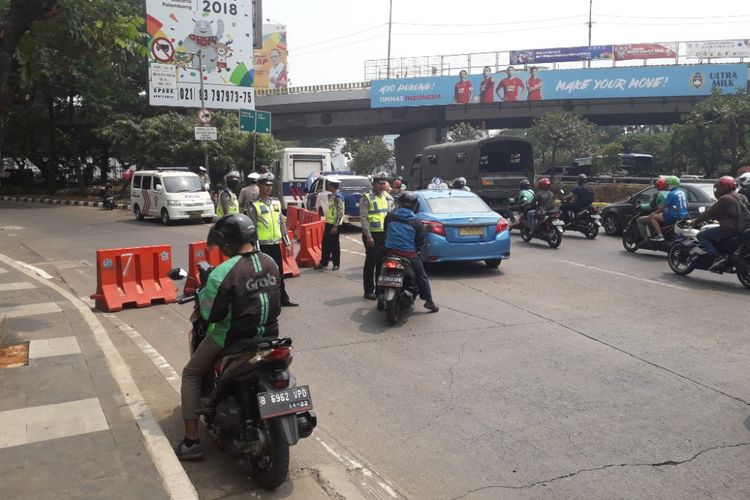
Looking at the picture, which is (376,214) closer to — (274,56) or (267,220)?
(267,220)

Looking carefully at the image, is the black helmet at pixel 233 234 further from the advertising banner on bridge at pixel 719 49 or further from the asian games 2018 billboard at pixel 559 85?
the advertising banner on bridge at pixel 719 49

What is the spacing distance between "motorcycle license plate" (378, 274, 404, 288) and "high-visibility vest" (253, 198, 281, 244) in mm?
1959

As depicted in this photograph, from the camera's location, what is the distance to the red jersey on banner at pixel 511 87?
41.2 m

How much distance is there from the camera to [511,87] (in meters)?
41.2

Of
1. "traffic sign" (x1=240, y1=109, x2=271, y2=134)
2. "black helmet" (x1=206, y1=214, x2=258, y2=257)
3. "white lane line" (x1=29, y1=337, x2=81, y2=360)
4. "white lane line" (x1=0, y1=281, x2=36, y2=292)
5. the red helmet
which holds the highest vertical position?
"traffic sign" (x1=240, y1=109, x2=271, y2=134)

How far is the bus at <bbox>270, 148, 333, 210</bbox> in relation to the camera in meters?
24.5

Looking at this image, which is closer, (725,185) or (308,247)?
(725,185)

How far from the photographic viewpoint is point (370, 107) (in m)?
45.6

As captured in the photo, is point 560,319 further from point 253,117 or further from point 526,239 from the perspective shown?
point 253,117

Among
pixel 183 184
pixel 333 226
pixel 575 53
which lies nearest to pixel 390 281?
pixel 333 226

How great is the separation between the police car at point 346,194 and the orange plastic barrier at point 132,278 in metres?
9.10

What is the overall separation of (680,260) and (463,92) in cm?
3317

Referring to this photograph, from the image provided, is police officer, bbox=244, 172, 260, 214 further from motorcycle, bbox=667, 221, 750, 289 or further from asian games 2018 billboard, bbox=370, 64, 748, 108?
asian games 2018 billboard, bbox=370, 64, 748, 108

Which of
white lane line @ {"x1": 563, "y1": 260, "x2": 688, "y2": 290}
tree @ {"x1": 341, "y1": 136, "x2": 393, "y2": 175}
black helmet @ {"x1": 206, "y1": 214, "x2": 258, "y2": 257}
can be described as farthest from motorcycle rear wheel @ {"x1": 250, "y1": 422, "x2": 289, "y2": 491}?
tree @ {"x1": 341, "y1": 136, "x2": 393, "y2": 175}
